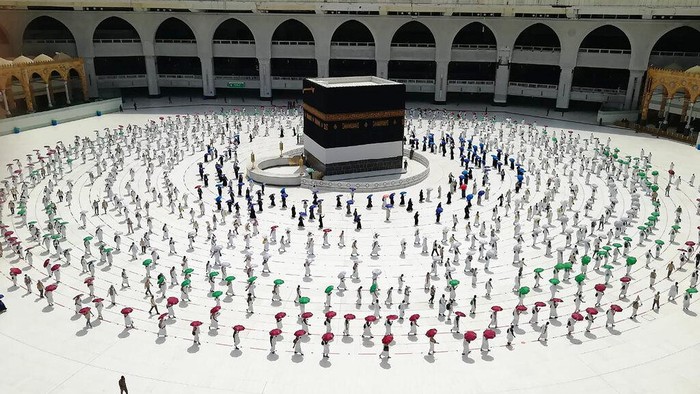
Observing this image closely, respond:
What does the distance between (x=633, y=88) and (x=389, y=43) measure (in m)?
27.5

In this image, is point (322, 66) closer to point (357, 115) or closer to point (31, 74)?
point (357, 115)

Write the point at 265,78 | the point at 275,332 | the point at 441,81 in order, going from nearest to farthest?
the point at 275,332 → the point at 441,81 → the point at 265,78

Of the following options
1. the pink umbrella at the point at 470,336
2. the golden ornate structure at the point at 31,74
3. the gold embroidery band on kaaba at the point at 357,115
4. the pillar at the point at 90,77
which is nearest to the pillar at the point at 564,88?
the gold embroidery band on kaaba at the point at 357,115

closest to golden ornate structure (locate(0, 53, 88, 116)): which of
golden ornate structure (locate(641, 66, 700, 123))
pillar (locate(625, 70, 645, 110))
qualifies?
pillar (locate(625, 70, 645, 110))

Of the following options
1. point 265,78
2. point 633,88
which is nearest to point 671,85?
point 633,88

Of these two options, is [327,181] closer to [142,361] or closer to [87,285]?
[87,285]

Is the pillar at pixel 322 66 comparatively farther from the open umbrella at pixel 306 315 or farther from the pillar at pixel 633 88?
the open umbrella at pixel 306 315

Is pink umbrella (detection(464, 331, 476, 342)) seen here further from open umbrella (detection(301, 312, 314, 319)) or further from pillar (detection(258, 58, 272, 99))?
pillar (detection(258, 58, 272, 99))

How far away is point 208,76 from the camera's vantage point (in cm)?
6700

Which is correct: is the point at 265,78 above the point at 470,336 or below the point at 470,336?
above

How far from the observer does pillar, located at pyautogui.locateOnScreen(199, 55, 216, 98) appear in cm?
6638

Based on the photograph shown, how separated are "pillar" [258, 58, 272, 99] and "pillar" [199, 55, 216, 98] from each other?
5.97 meters

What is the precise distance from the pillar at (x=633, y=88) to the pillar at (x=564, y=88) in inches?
238

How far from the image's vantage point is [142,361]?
2012cm
